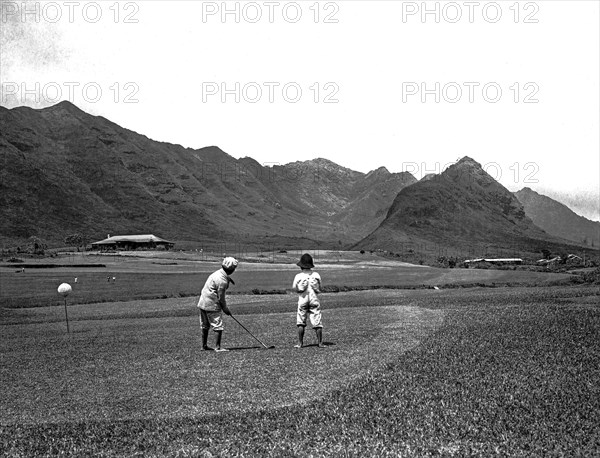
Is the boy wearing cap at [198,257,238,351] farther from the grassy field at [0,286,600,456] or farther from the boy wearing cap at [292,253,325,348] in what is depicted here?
the boy wearing cap at [292,253,325,348]

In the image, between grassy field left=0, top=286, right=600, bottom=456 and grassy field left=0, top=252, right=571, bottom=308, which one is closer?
grassy field left=0, top=286, right=600, bottom=456

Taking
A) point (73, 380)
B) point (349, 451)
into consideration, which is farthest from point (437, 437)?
point (73, 380)

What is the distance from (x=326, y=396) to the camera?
13.3m

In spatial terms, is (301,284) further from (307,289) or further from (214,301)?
(214,301)

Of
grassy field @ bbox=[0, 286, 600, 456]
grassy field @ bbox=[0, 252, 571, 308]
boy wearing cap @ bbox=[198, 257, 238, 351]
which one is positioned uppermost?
boy wearing cap @ bbox=[198, 257, 238, 351]

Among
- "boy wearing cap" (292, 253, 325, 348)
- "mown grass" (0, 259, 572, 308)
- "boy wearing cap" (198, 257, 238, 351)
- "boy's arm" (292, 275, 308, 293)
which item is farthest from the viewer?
"mown grass" (0, 259, 572, 308)

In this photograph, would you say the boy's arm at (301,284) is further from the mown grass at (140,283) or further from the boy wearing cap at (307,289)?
the mown grass at (140,283)

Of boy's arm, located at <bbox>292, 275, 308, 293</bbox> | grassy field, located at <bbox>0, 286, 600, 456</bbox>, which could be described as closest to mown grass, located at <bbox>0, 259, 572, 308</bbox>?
boy's arm, located at <bbox>292, 275, 308, 293</bbox>

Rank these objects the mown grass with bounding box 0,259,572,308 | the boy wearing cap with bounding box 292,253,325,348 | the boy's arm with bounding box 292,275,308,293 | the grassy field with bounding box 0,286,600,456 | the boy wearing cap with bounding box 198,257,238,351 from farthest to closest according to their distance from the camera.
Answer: the mown grass with bounding box 0,259,572,308 < the boy's arm with bounding box 292,275,308,293 < the boy wearing cap with bounding box 292,253,325,348 < the boy wearing cap with bounding box 198,257,238,351 < the grassy field with bounding box 0,286,600,456

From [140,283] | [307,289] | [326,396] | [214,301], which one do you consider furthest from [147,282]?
[326,396]

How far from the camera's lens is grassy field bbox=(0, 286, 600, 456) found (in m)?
10.2

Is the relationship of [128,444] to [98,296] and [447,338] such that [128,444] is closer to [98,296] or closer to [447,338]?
[447,338]

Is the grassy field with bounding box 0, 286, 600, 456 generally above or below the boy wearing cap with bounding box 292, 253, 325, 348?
below

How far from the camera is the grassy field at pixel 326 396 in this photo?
402 inches
